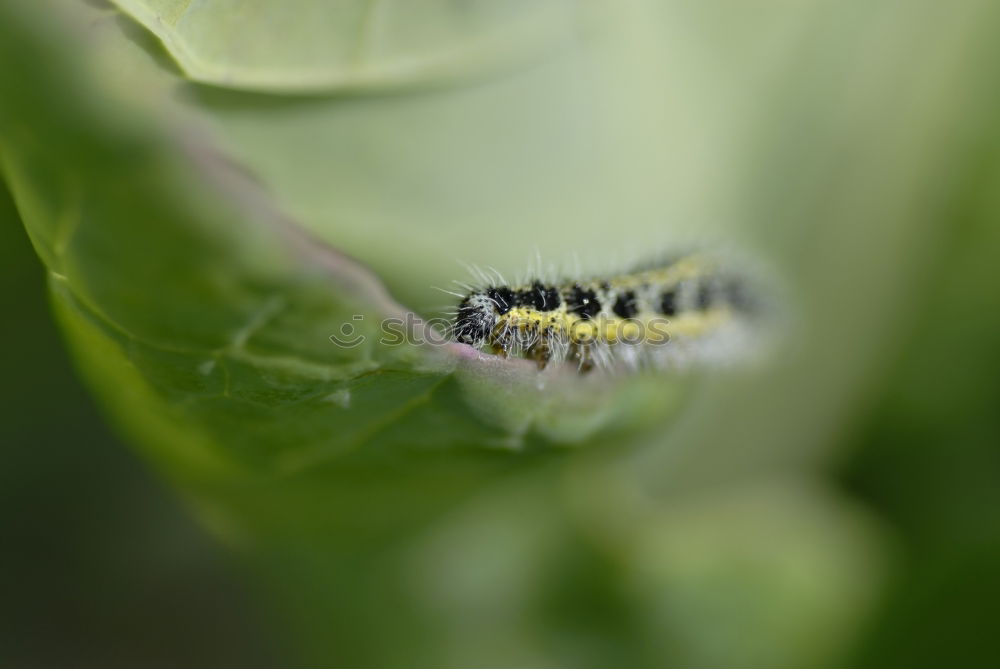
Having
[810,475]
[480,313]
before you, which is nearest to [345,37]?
[480,313]

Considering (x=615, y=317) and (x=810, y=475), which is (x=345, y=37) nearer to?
(x=615, y=317)

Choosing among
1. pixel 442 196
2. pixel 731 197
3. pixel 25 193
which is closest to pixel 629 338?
pixel 442 196

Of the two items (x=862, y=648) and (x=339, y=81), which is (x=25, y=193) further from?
(x=862, y=648)

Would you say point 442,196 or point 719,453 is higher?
point 442,196

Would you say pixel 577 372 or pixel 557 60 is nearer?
pixel 577 372

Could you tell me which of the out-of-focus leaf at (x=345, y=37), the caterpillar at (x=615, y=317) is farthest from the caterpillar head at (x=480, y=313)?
the out-of-focus leaf at (x=345, y=37)

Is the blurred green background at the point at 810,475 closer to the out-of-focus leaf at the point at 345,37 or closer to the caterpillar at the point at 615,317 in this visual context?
the out-of-focus leaf at the point at 345,37

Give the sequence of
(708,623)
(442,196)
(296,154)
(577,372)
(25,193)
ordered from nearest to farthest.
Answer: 1. (25,193)
2. (577,372)
3. (296,154)
4. (442,196)
5. (708,623)
